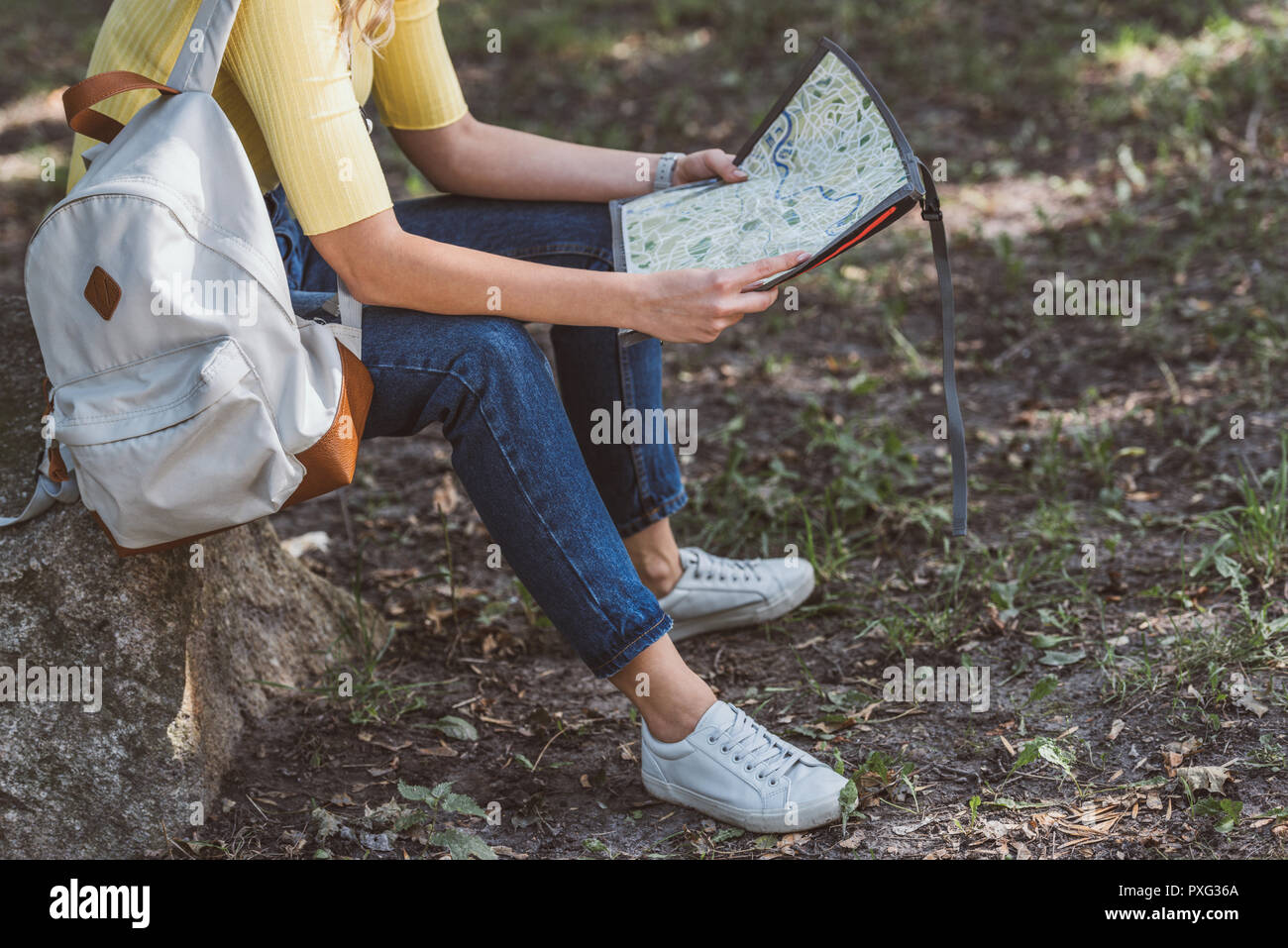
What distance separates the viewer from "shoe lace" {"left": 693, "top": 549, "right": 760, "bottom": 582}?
2.50 meters

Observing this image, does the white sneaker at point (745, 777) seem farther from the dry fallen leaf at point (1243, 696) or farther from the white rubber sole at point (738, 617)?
the dry fallen leaf at point (1243, 696)

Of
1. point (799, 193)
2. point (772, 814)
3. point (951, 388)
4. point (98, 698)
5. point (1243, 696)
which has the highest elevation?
point (799, 193)

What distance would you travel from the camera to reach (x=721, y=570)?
8.27 feet

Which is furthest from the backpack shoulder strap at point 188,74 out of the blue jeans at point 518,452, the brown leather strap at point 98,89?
the blue jeans at point 518,452

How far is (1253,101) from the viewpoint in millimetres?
4457

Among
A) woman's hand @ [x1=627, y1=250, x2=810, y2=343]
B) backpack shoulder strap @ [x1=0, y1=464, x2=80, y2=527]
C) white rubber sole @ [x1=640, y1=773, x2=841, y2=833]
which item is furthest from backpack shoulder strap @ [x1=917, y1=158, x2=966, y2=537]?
backpack shoulder strap @ [x1=0, y1=464, x2=80, y2=527]

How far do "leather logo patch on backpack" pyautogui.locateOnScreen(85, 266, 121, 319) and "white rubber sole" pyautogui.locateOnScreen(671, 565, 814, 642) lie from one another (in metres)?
1.34

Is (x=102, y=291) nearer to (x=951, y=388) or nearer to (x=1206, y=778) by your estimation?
(x=951, y=388)

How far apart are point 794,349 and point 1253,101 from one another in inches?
87.9

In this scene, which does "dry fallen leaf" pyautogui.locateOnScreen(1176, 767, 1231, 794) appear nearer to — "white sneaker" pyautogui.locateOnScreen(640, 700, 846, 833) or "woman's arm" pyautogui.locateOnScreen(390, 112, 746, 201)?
"white sneaker" pyautogui.locateOnScreen(640, 700, 846, 833)

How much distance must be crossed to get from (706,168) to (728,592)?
0.89 m

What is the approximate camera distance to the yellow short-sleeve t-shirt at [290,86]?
1674 mm

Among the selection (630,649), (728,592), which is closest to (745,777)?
(630,649)
